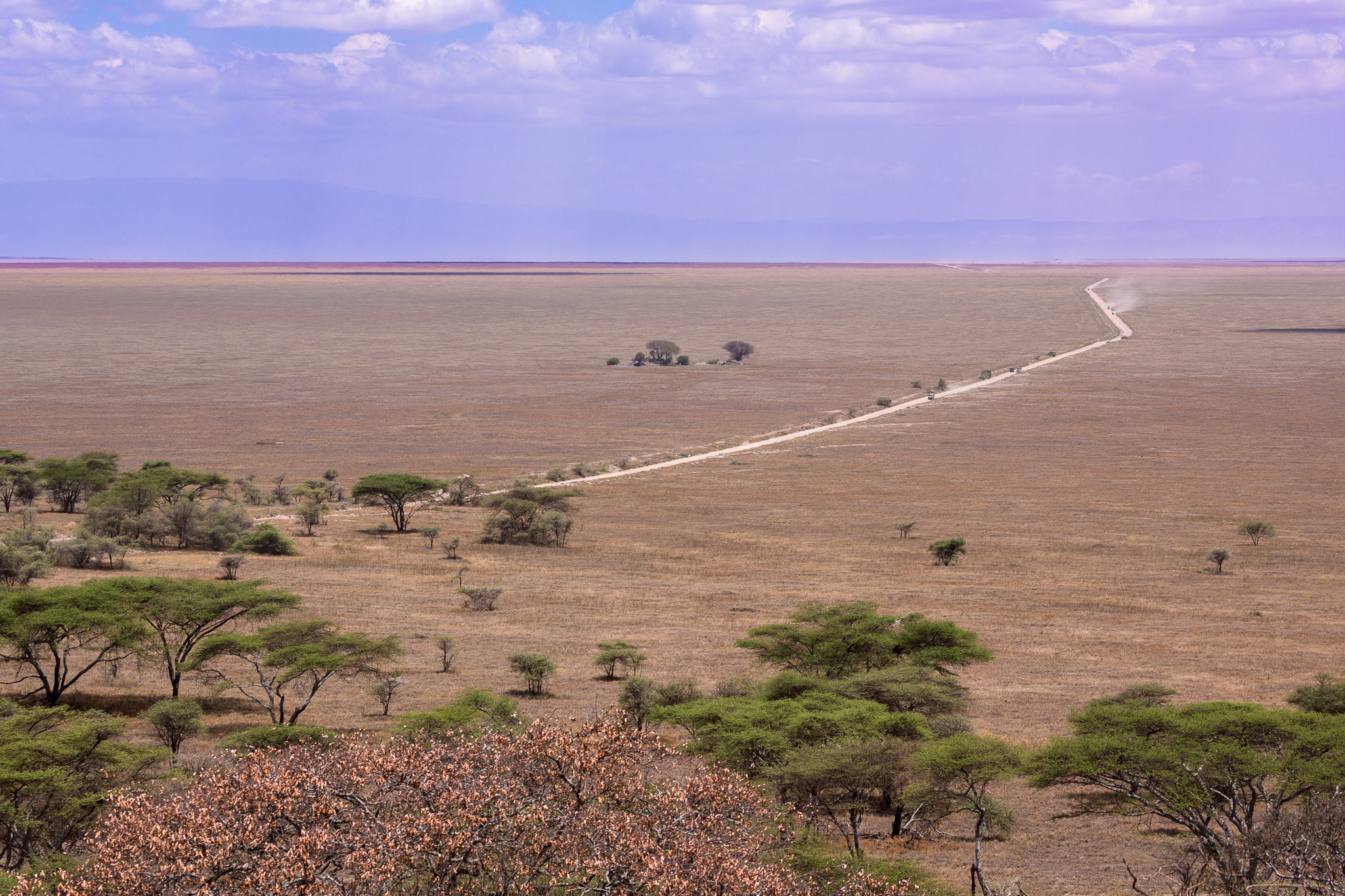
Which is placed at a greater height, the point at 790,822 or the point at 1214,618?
the point at 790,822

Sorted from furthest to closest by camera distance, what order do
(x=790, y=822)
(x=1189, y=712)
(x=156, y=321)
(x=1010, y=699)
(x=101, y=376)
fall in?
1. (x=156, y=321)
2. (x=101, y=376)
3. (x=1010, y=699)
4. (x=1189, y=712)
5. (x=790, y=822)

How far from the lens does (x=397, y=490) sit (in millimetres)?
47812

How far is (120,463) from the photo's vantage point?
200ft

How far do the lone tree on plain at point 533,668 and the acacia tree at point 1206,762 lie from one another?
468 inches

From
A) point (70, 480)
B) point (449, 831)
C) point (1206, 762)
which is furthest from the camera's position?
point (70, 480)

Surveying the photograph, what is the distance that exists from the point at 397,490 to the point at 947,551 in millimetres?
22262

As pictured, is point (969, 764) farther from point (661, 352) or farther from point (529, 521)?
point (661, 352)

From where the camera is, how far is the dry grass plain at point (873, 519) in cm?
2822

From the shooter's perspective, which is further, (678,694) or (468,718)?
(678,694)

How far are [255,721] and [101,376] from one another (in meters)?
90.0

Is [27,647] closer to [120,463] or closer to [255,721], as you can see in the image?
[255,721]

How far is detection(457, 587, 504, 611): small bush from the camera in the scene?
3472 cm

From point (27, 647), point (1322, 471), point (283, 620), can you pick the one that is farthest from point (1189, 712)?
point (1322, 471)

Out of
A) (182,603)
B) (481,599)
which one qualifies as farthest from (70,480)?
(182,603)
